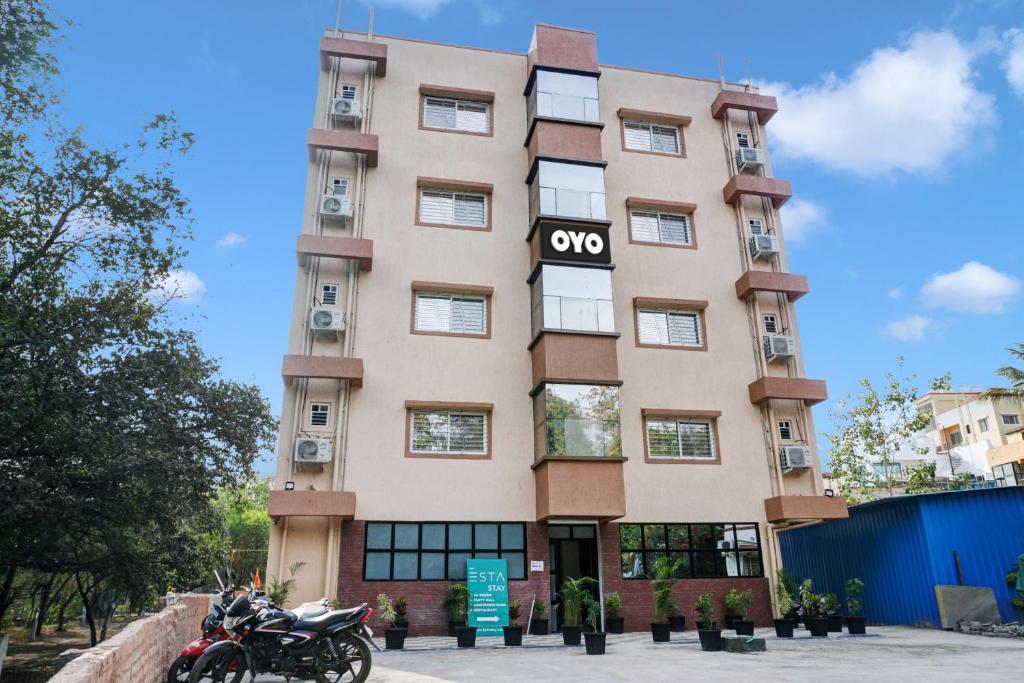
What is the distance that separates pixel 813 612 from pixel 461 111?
15.5 m

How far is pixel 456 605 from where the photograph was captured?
52.2ft

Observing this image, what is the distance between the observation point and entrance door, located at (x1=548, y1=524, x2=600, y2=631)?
17.7m

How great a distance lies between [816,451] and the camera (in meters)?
19.1

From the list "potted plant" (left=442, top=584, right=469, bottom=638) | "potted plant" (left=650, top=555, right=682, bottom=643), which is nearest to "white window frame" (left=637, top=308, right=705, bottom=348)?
"potted plant" (left=650, top=555, right=682, bottom=643)

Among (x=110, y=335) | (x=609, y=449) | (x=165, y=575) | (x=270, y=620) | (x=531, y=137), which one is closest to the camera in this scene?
(x=270, y=620)

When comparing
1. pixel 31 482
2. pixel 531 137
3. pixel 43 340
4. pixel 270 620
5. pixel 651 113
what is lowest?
pixel 270 620

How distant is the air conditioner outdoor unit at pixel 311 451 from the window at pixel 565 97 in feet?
34.5

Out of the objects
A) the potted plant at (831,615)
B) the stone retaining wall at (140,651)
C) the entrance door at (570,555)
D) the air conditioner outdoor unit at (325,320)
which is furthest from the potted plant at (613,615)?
the air conditioner outdoor unit at (325,320)

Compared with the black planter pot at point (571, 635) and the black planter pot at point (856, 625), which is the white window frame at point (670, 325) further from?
the black planter pot at point (571, 635)

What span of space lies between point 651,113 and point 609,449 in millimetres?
10550

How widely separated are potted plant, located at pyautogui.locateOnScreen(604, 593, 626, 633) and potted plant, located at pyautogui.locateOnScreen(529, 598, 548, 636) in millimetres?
1402

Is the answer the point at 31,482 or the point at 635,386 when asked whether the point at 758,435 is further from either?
the point at 31,482

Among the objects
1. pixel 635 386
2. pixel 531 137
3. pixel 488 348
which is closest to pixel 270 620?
A: pixel 488 348

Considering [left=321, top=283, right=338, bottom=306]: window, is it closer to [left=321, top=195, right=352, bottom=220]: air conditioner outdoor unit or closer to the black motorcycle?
[left=321, top=195, right=352, bottom=220]: air conditioner outdoor unit
